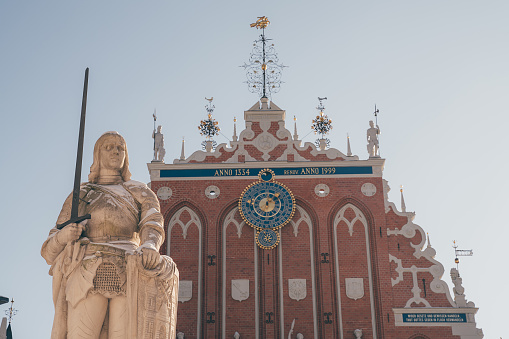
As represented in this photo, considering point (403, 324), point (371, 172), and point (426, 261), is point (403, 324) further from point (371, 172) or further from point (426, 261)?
Answer: point (371, 172)

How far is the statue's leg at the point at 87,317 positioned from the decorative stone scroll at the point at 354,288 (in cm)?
1253

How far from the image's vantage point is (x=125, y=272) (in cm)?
653

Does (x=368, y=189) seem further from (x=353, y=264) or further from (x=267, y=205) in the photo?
(x=267, y=205)

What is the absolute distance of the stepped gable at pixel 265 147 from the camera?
→ 1986 centimetres

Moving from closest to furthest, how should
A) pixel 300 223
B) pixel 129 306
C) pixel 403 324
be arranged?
pixel 129 306
pixel 403 324
pixel 300 223

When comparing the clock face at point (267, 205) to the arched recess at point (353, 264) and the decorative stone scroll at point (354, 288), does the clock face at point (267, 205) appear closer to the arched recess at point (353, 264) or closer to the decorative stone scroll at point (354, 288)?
the arched recess at point (353, 264)

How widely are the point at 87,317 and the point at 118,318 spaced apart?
27 cm

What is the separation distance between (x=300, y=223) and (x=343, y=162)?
207cm

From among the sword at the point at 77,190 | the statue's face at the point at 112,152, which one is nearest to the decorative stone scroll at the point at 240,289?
the statue's face at the point at 112,152

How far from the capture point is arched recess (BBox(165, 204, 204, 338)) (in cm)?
1817

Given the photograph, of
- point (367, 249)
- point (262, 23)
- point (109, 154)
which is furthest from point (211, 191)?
point (109, 154)

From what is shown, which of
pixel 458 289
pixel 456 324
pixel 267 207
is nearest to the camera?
pixel 456 324

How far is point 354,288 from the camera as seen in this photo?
18328 mm

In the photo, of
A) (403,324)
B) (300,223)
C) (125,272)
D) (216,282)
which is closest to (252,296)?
(216,282)
